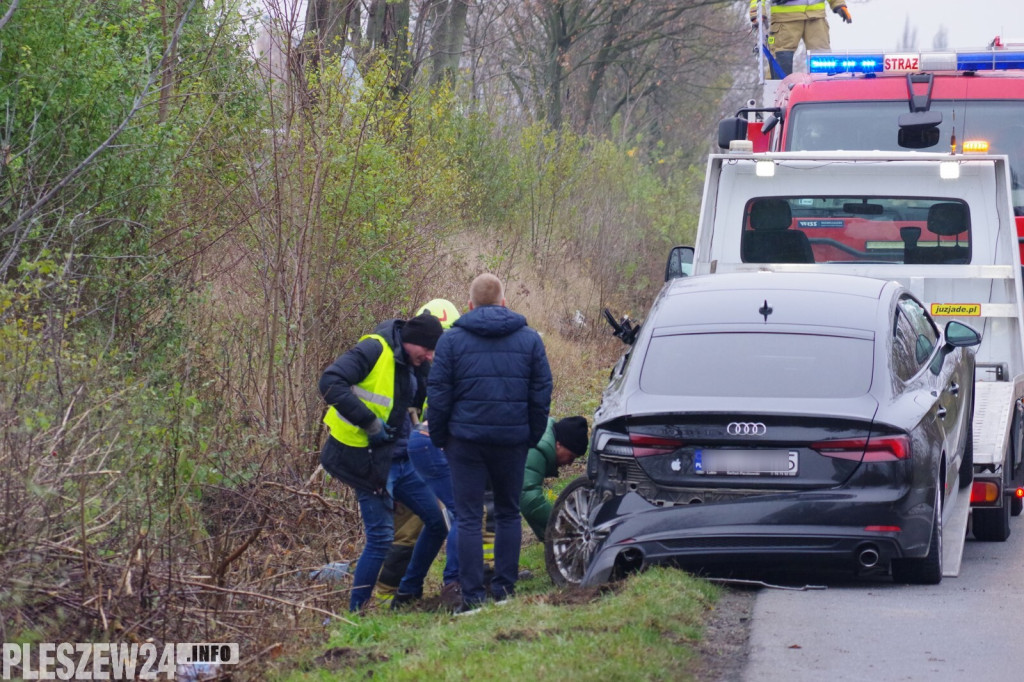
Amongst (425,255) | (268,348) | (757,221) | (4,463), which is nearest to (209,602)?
(4,463)

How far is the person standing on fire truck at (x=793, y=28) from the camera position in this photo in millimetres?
13836

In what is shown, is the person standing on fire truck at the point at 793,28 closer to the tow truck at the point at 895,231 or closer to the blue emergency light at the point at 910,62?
the blue emergency light at the point at 910,62

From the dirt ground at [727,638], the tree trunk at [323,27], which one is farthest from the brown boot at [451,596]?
the tree trunk at [323,27]

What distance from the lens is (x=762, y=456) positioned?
6523 millimetres

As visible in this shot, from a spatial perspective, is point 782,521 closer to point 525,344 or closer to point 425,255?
point 525,344

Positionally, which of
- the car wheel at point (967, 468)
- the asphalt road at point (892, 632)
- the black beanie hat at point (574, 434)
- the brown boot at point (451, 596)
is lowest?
the brown boot at point (451, 596)

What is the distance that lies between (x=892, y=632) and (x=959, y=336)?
297cm

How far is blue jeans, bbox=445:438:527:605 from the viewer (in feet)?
22.3

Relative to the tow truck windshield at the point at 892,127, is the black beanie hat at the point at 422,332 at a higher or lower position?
lower

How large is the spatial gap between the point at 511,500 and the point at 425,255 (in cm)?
617

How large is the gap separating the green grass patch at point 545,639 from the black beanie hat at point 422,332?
137cm

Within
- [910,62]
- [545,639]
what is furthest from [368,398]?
[910,62]

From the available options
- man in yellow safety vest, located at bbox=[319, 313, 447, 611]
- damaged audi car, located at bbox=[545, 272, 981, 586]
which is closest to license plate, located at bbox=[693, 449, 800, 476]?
damaged audi car, located at bbox=[545, 272, 981, 586]

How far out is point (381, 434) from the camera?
22.6 feet
